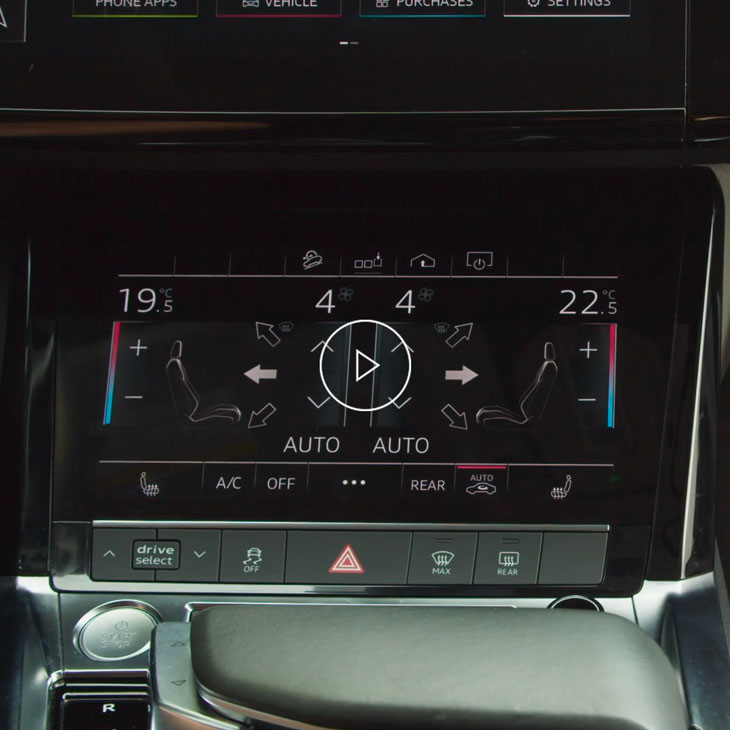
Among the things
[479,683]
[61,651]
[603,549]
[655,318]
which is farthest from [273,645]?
[655,318]

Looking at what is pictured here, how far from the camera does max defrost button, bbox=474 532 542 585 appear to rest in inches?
43.8

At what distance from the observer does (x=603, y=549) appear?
3.68 ft

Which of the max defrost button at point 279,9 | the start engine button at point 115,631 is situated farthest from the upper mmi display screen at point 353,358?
the max defrost button at point 279,9

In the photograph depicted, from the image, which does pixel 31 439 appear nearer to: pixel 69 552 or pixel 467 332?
pixel 69 552

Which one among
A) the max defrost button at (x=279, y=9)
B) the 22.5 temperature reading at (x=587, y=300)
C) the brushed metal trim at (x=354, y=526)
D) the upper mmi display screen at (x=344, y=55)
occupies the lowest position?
the brushed metal trim at (x=354, y=526)

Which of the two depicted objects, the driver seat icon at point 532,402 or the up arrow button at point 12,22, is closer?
the up arrow button at point 12,22

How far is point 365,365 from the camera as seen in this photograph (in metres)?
1.12

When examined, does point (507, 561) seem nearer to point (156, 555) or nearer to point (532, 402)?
point (532, 402)

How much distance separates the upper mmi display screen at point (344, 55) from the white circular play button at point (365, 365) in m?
0.25

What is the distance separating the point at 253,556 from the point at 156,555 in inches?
4.0

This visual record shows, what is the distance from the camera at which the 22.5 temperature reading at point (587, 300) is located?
112cm

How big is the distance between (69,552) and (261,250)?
0.38 metres

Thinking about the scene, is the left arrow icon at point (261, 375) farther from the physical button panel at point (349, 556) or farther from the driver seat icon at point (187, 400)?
the physical button panel at point (349, 556)

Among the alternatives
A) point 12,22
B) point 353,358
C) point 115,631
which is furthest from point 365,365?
point 12,22
